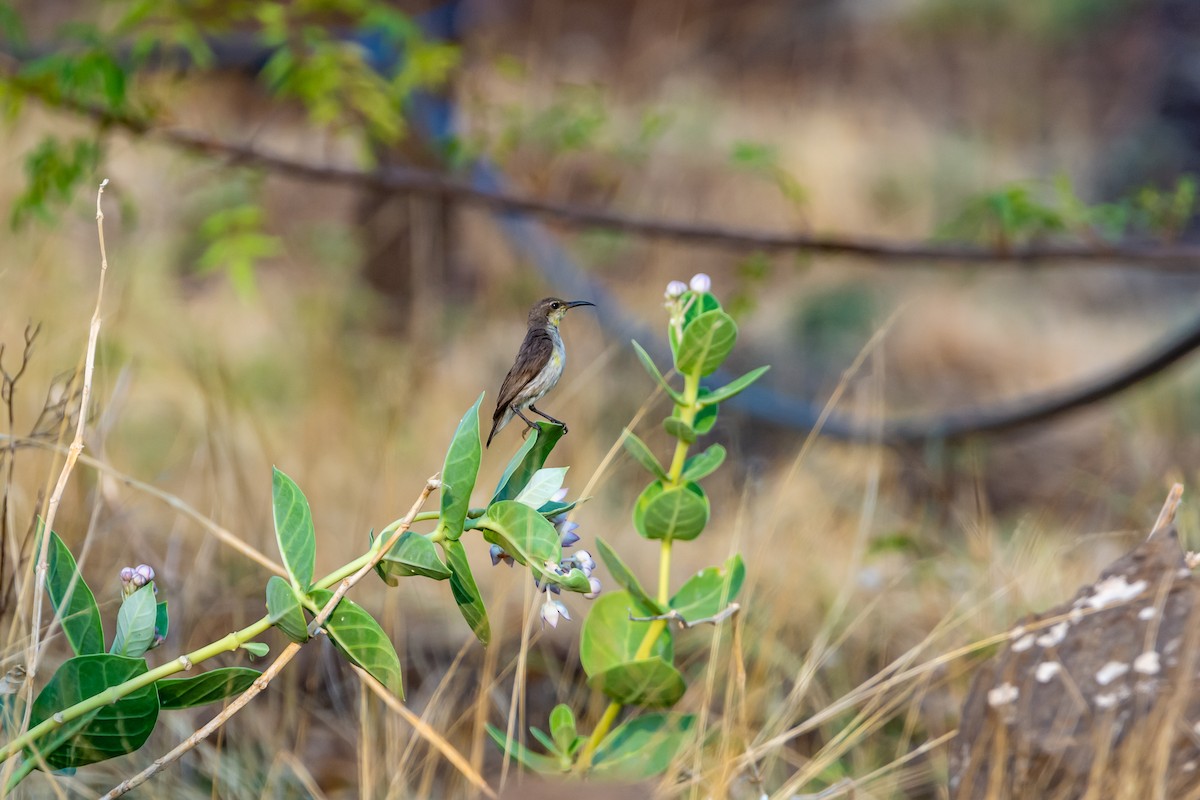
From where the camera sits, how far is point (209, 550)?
9.42 ft

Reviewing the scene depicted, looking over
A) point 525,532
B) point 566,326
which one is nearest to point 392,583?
point 525,532

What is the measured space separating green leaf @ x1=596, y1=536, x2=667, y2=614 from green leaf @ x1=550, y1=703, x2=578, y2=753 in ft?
0.56

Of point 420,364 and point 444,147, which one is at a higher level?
Answer: point 444,147

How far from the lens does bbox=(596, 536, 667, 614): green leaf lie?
4.61 ft

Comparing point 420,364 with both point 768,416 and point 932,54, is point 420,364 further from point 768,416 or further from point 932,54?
point 932,54

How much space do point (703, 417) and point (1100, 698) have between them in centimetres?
73

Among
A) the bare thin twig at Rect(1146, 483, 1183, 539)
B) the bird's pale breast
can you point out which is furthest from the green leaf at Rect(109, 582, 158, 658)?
the bare thin twig at Rect(1146, 483, 1183, 539)

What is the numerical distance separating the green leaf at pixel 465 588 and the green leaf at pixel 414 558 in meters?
0.01

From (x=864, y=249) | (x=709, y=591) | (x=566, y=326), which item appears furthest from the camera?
(x=566, y=326)

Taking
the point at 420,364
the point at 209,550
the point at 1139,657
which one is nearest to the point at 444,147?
the point at 420,364

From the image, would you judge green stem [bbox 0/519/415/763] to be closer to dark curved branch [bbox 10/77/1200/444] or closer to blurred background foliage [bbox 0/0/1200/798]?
blurred background foliage [bbox 0/0/1200/798]

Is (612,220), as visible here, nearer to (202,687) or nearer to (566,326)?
(566,326)

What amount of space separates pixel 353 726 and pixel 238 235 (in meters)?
1.25

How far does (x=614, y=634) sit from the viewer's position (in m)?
1.55
